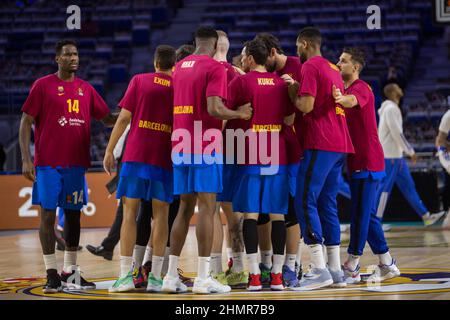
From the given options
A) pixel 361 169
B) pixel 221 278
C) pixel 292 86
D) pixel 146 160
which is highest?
pixel 292 86

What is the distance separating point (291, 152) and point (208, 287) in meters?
1.27

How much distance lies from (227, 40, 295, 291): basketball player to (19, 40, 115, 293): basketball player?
1328 mm

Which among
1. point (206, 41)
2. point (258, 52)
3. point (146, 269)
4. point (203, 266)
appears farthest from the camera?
point (146, 269)

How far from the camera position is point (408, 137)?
19.6m

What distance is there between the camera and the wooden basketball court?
241 inches

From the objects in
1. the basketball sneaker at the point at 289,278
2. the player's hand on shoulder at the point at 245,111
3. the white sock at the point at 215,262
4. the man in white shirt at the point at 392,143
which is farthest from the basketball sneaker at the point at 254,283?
the man in white shirt at the point at 392,143

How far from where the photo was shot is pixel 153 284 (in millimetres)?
6613

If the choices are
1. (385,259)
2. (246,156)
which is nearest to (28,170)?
(246,156)

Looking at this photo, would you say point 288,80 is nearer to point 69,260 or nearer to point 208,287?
point 208,287

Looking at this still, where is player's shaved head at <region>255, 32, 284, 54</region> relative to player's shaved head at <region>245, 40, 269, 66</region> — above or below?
above

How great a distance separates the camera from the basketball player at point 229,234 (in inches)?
272

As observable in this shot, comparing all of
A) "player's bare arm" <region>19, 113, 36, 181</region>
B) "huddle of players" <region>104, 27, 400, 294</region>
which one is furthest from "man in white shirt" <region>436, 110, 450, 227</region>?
"player's bare arm" <region>19, 113, 36, 181</region>

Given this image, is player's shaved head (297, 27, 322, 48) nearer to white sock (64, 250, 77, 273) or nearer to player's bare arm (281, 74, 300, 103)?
player's bare arm (281, 74, 300, 103)

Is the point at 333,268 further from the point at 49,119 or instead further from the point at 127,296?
the point at 49,119
